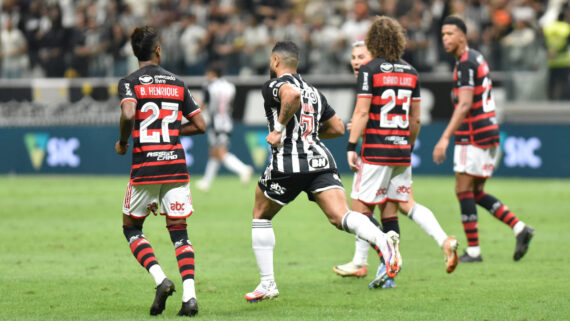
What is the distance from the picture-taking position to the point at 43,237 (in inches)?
494

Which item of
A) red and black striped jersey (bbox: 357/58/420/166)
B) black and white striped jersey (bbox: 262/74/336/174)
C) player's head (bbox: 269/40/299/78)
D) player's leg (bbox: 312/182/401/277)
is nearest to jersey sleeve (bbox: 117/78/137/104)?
black and white striped jersey (bbox: 262/74/336/174)

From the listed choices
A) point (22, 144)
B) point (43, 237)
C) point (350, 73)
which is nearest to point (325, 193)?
point (43, 237)

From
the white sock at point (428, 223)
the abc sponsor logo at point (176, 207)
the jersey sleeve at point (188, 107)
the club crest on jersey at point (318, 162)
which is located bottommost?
the white sock at point (428, 223)

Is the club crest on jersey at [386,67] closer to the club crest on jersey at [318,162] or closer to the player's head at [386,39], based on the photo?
the player's head at [386,39]

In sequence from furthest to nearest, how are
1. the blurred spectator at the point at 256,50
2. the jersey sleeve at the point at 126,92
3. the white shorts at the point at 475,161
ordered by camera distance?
the blurred spectator at the point at 256,50
the white shorts at the point at 475,161
the jersey sleeve at the point at 126,92

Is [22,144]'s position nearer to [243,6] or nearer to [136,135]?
[243,6]

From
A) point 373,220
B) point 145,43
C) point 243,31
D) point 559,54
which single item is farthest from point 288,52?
point 243,31

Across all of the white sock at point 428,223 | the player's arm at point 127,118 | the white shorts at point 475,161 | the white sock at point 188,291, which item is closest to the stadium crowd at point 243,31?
the white shorts at point 475,161

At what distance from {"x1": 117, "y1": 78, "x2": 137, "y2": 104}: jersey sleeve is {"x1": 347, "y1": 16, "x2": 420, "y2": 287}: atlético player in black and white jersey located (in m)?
2.19

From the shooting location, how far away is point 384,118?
8758mm

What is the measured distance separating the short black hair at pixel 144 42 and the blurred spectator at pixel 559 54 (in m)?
15.8

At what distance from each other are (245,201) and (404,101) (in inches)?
349

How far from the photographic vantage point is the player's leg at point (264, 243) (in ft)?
26.1

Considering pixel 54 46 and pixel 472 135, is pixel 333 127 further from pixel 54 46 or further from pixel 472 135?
pixel 54 46
